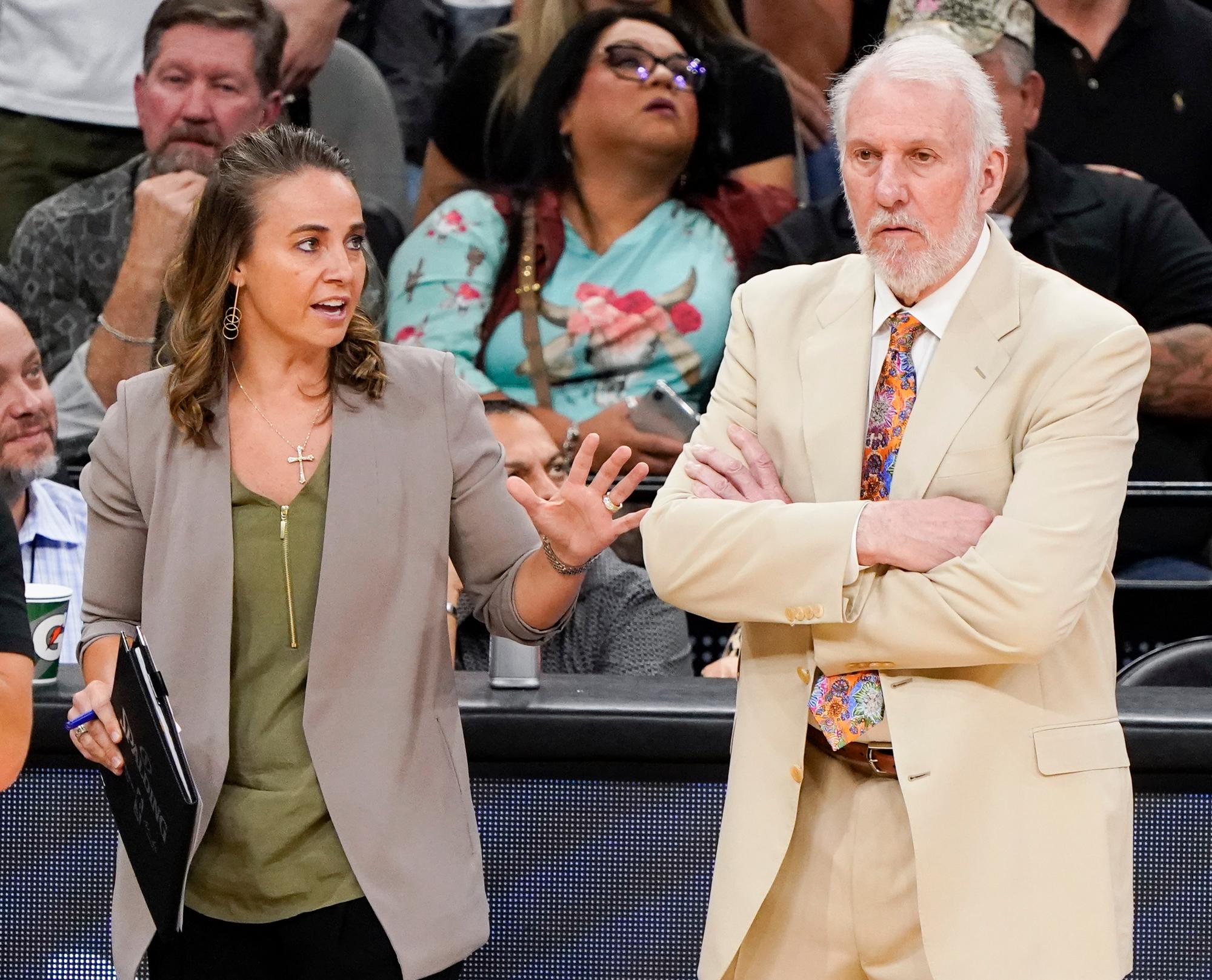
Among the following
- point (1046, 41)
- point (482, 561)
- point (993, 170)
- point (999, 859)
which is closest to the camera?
point (999, 859)

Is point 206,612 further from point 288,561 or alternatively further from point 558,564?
point 558,564

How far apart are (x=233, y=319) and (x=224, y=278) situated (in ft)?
0.21

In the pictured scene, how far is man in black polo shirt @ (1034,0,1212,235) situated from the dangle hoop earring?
2927 millimetres

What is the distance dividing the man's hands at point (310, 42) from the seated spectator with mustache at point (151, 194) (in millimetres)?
36

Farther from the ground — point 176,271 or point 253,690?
point 176,271

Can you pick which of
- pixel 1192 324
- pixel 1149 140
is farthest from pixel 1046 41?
pixel 1192 324

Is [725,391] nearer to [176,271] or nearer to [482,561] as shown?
[482,561]

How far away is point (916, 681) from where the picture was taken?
5.63 ft

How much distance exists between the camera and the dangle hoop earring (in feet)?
6.42

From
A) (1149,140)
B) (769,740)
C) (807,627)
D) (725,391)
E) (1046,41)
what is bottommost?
(769,740)

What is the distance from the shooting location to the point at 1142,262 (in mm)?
4199

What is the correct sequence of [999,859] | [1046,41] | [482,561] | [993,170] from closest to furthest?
[999,859]
[993,170]
[482,561]
[1046,41]

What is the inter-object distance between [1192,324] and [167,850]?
3400mm

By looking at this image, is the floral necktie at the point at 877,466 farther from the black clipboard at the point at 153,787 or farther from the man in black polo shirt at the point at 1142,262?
the man in black polo shirt at the point at 1142,262
